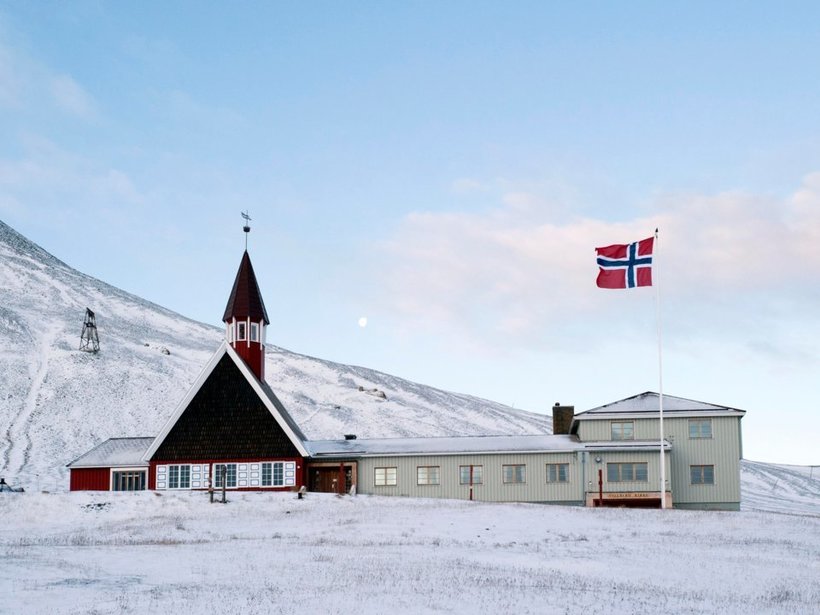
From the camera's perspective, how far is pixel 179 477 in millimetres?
58750

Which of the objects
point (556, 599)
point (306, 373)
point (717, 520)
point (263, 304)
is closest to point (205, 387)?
point (263, 304)

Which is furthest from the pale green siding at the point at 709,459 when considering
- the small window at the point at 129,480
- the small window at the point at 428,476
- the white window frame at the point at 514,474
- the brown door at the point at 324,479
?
the small window at the point at 129,480

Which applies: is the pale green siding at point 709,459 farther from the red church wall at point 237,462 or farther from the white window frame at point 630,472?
the red church wall at point 237,462

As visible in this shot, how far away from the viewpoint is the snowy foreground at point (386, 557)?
74.0 ft

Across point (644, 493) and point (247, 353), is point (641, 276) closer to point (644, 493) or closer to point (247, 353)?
point (644, 493)

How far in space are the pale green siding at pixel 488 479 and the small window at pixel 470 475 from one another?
0.54 feet

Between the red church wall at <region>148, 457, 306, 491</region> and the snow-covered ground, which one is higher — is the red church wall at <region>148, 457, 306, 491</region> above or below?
above

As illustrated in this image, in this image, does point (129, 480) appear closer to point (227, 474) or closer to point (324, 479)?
point (227, 474)

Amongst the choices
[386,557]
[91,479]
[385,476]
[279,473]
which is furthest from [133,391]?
[386,557]

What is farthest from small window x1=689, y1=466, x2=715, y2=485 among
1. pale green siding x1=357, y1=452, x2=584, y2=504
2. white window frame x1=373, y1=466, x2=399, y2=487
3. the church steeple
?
the church steeple

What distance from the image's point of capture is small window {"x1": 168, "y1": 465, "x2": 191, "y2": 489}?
192 feet

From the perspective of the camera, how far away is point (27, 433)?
96750 millimetres

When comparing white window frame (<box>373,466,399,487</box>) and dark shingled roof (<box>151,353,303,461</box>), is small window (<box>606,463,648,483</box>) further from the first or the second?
dark shingled roof (<box>151,353,303,461</box>)

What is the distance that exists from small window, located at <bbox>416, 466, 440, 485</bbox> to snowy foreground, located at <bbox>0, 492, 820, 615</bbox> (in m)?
8.60
